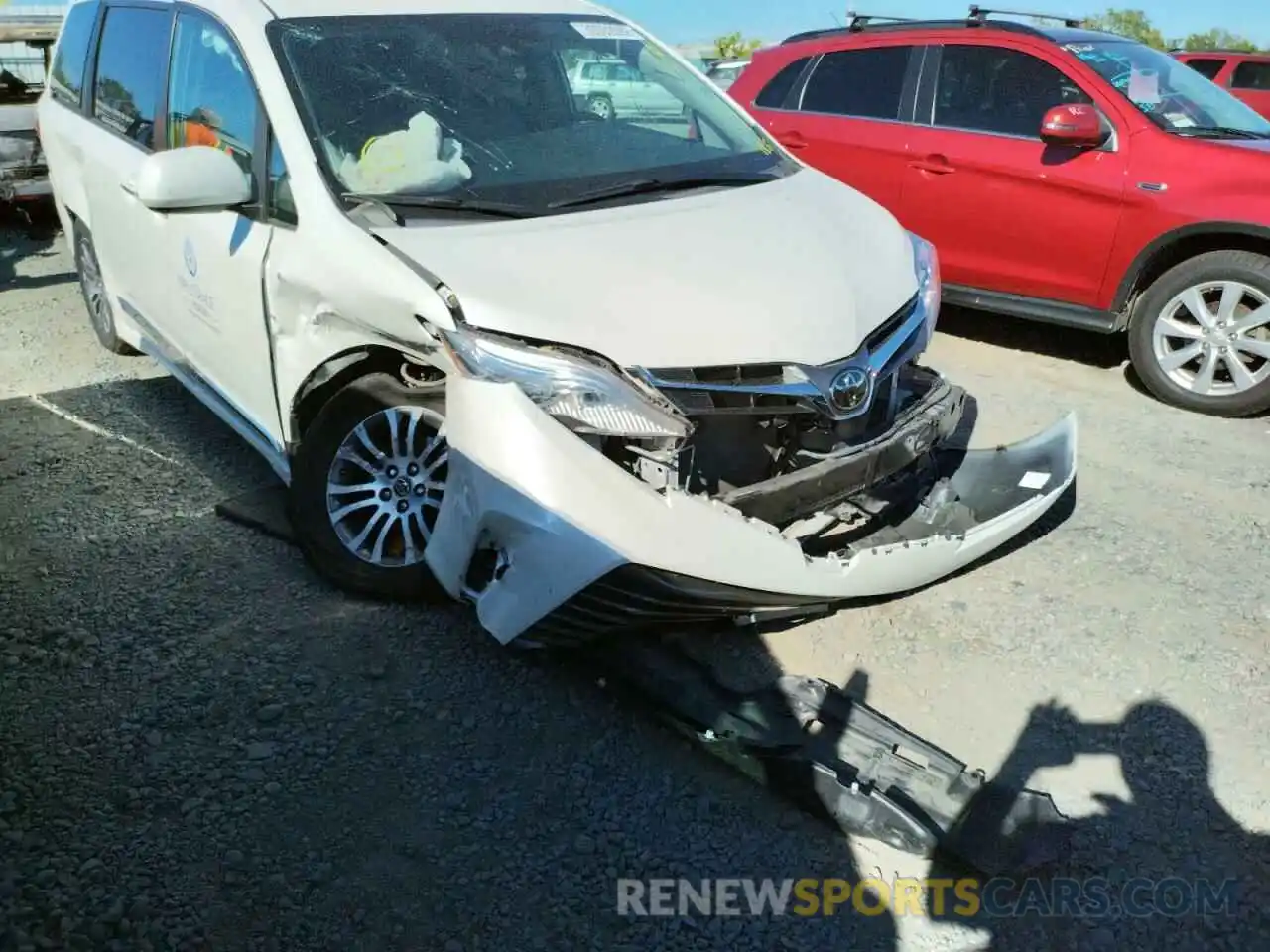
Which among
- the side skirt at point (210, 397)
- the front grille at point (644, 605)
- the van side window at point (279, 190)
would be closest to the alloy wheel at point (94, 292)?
the side skirt at point (210, 397)

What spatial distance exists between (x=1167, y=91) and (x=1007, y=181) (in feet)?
3.13

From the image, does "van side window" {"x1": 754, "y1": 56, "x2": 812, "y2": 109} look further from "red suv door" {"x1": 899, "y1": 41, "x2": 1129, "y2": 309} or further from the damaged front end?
the damaged front end

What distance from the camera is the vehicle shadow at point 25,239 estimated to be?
7824 millimetres

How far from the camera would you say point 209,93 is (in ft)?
12.4

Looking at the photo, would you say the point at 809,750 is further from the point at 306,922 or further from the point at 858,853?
the point at 306,922

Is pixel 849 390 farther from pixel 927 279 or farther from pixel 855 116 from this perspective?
pixel 855 116

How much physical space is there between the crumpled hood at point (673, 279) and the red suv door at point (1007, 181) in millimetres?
2753

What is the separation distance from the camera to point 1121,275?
5535 mm

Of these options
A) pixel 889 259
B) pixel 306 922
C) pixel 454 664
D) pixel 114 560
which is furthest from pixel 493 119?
pixel 306 922

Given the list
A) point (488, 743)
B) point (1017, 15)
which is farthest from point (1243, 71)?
point (488, 743)

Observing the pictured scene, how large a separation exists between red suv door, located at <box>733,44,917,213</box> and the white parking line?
4.18m

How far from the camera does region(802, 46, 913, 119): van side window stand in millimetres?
6406

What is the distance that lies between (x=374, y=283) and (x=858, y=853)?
6.28 ft

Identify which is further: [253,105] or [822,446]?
[253,105]
